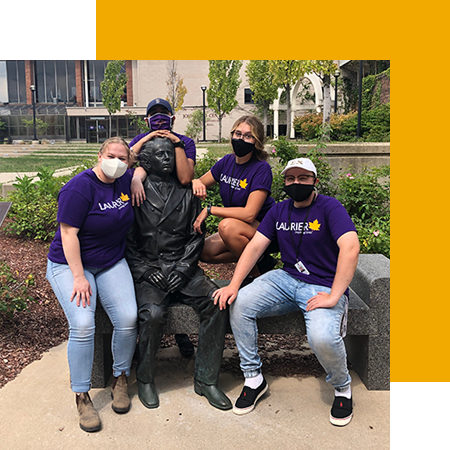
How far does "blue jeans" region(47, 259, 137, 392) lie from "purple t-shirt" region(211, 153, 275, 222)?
0.98 m

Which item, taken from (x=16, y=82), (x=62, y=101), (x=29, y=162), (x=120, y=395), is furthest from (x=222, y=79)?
(x=120, y=395)

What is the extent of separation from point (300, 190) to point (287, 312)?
2.78 feet

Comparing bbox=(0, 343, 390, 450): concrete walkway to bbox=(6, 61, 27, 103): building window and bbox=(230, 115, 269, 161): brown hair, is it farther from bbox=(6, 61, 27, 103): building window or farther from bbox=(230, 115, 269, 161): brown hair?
bbox=(6, 61, 27, 103): building window

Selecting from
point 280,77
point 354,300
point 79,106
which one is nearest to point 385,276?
point 354,300

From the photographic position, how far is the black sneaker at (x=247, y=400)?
3.04 metres

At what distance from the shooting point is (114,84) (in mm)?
27859

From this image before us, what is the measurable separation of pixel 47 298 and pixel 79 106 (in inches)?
1290

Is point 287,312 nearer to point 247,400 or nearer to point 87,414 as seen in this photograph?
point 247,400

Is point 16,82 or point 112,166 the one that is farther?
point 16,82

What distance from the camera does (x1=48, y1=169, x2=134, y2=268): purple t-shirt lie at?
296 centimetres

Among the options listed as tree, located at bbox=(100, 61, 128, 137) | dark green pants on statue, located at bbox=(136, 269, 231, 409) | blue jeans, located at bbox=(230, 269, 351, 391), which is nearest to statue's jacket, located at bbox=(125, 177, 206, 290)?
dark green pants on statue, located at bbox=(136, 269, 231, 409)

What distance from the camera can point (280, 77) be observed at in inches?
765

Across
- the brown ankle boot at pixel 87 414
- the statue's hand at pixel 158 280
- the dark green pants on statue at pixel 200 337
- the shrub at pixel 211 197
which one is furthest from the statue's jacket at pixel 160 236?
the shrub at pixel 211 197

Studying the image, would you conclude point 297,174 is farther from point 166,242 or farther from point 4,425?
point 4,425
